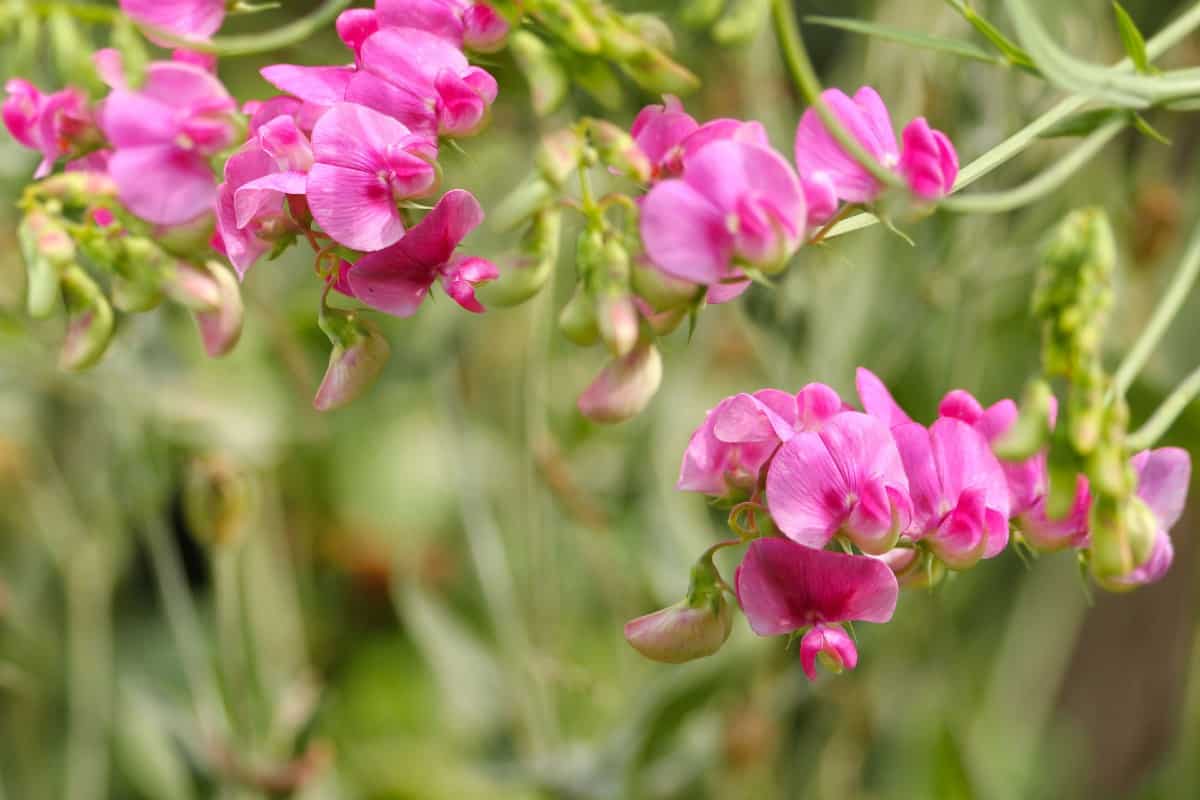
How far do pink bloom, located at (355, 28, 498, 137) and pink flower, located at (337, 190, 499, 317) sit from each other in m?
0.02

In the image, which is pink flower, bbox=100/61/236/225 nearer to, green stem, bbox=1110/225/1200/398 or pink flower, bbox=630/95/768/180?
pink flower, bbox=630/95/768/180

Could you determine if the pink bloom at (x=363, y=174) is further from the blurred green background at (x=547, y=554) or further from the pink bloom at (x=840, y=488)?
the blurred green background at (x=547, y=554)

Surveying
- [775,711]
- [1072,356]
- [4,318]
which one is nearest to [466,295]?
[1072,356]

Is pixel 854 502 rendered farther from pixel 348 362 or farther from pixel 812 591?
pixel 348 362

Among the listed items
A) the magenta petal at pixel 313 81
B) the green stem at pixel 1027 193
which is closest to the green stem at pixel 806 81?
the green stem at pixel 1027 193

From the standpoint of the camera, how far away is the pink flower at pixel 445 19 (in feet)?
1.18

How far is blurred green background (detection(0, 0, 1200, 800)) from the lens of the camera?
0.72 meters

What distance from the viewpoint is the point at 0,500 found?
3.44 ft

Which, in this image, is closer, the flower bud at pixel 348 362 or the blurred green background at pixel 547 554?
the flower bud at pixel 348 362

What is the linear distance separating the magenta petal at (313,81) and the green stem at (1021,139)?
0.14 m

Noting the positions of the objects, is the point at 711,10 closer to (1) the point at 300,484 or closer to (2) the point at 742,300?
(2) the point at 742,300

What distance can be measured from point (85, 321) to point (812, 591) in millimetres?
210

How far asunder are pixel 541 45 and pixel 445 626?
0.55 m

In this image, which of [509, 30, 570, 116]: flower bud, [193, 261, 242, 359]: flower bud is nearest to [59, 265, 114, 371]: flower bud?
[193, 261, 242, 359]: flower bud
